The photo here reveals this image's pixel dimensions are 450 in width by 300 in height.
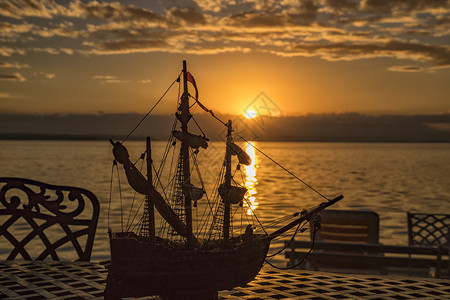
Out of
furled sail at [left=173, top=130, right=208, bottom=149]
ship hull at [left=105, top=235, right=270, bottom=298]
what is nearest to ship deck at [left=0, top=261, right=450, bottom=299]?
ship hull at [left=105, top=235, right=270, bottom=298]

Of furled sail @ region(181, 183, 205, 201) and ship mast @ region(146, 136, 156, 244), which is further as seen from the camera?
furled sail @ region(181, 183, 205, 201)

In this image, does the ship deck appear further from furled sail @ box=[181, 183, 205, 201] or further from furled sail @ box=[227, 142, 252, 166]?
furled sail @ box=[227, 142, 252, 166]

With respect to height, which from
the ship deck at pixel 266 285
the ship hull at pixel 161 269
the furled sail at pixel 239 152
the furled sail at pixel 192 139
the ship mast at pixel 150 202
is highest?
the furled sail at pixel 192 139

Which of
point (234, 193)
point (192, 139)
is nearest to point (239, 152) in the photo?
point (234, 193)

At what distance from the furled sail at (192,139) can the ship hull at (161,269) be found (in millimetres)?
1602

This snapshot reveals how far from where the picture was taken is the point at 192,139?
7.54 meters

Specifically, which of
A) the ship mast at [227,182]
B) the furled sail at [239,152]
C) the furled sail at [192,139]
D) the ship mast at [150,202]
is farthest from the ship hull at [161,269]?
the furled sail at [192,139]

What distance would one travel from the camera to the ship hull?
6570mm

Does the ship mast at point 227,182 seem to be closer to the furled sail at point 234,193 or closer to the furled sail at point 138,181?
the furled sail at point 234,193

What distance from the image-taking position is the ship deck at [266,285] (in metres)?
7.50

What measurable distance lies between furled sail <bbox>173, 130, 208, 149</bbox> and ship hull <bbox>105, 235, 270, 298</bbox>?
1602 mm

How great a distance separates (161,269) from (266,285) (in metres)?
2.26

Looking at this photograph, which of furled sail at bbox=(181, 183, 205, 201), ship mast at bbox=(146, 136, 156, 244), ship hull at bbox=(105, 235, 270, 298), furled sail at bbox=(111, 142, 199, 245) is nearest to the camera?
ship hull at bbox=(105, 235, 270, 298)

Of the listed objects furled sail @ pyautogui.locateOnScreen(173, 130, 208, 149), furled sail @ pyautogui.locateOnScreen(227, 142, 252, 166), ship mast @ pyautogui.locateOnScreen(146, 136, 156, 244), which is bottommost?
ship mast @ pyautogui.locateOnScreen(146, 136, 156, 244)
